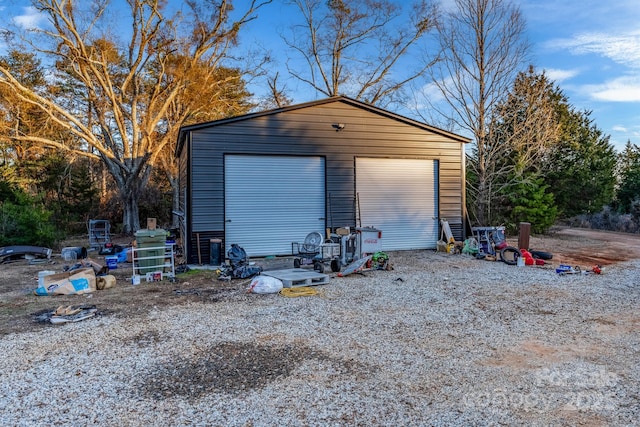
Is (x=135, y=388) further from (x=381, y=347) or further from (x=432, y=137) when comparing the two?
(x=432, y=137)

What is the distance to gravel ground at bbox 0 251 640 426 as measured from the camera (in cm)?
264

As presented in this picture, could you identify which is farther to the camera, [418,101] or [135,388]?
[418,101]

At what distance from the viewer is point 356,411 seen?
2.65 metres

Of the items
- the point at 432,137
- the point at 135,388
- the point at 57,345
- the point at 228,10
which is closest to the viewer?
the point at 135,388

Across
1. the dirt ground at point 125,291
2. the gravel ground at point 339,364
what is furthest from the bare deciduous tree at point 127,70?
the gravel ground at point 339,364

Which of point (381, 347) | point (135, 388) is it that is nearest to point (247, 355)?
point (135, 388)

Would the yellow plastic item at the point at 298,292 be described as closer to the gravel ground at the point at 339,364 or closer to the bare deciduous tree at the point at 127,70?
the gravel ground at the point at 339,364

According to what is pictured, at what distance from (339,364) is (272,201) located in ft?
21.9

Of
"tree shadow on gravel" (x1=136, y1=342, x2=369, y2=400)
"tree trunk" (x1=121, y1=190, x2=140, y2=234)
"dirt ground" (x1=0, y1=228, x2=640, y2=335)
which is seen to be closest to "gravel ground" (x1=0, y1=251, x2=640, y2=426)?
"tree shadow on gravel" (x1=136, y1=342, x2=369, y2=400)

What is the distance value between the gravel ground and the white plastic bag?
0.30 m

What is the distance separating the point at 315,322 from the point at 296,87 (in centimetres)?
1826

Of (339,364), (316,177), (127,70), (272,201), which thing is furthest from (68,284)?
(127,70)

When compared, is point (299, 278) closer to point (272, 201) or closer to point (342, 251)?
point (342, 251)

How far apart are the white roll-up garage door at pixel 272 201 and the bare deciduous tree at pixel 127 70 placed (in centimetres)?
861
